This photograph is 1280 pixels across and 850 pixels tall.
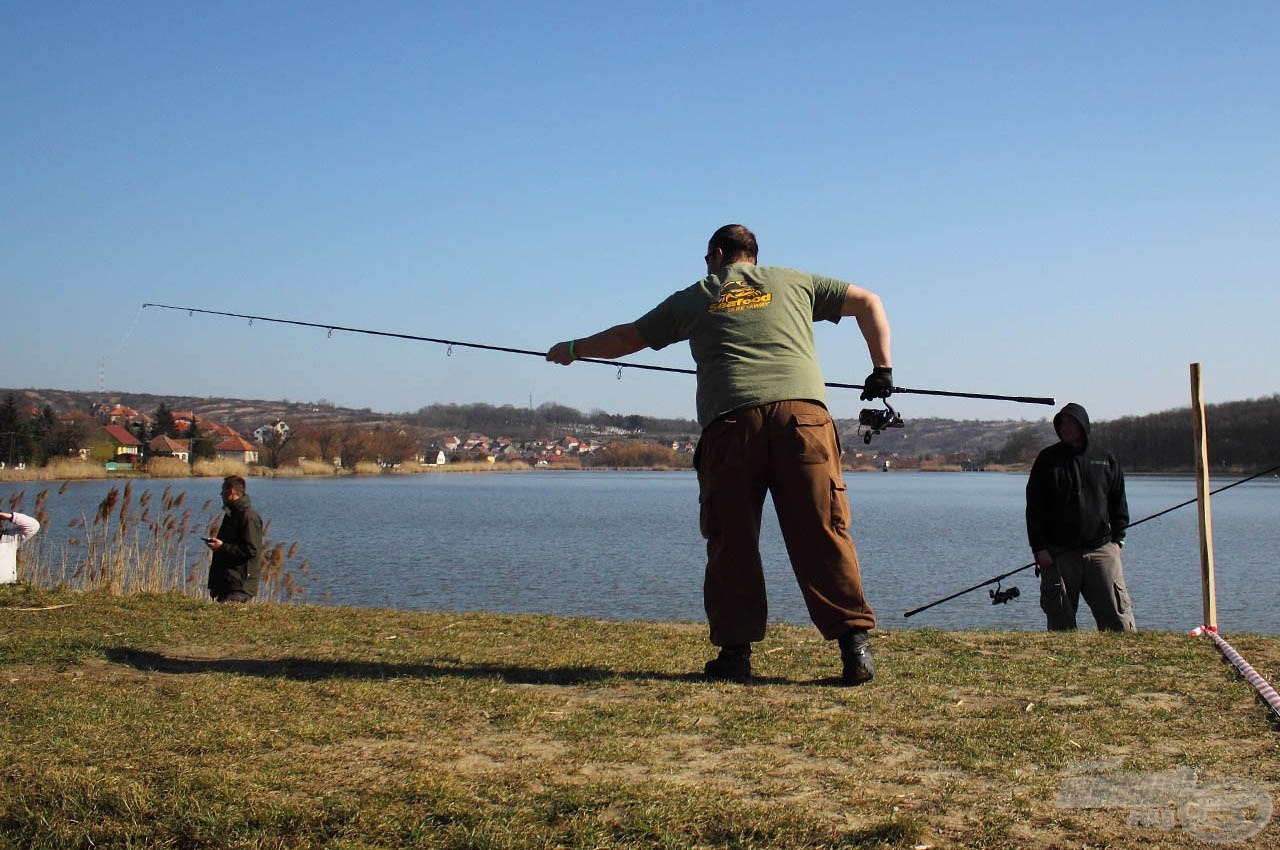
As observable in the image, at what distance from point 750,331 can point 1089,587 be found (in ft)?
13.6

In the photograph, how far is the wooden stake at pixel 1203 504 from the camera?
6.70 meters

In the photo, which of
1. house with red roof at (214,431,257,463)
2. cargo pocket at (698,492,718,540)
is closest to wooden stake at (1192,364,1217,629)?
cargo pocket at (698,492,718,540)

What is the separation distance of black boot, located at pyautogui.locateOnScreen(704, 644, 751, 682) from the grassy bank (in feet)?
0.38

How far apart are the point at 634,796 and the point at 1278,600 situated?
16831 mm

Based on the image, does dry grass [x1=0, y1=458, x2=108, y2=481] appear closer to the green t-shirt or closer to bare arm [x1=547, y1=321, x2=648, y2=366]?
bare arm [x1=547, y1=321, x2=648, y2=366]

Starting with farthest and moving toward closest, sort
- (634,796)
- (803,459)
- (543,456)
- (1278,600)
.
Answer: (543,456), (1278,600), (803,459), (634,796)

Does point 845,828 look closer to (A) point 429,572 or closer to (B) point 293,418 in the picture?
(A) point 429,572

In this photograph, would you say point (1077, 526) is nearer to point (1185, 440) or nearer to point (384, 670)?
point (384, 670)

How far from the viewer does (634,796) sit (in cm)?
307

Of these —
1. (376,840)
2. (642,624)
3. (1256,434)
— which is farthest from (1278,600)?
(1256,434)

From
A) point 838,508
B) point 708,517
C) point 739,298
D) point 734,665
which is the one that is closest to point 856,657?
point 734,665

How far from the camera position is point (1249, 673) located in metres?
4.73

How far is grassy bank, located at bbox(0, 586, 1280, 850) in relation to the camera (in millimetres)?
2867

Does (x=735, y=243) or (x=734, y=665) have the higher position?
(x=735, y=243)
